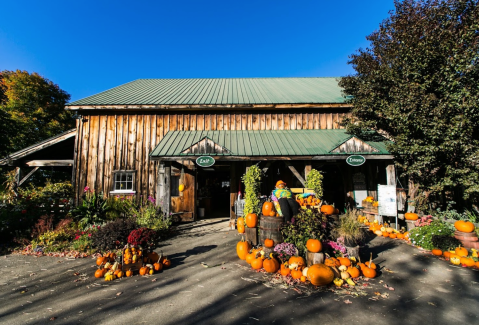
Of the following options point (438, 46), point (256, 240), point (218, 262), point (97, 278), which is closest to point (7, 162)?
point (97, 278)

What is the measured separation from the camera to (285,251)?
476 cm

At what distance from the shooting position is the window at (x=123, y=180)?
10.4 m

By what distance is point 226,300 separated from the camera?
145 inches

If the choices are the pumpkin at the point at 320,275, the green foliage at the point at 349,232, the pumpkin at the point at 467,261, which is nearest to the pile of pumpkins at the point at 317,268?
the pumpkin at the point at 320,275

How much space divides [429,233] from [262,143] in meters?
6.15

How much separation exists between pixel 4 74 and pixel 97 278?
30118 mm

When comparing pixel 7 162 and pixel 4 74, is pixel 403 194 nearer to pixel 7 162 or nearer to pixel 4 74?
pixel 7 162

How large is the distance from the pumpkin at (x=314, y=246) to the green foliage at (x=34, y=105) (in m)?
25.5

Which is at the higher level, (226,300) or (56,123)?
(56,123)

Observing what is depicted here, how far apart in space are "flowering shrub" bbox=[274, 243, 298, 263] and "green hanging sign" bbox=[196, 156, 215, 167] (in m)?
4.19

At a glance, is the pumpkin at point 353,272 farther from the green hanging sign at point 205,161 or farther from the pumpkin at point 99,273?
the green hanging sign at point 205,161

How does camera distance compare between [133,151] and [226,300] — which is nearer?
[226,300]

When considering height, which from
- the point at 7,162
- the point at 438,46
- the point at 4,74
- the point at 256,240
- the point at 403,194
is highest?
the point at 4,74

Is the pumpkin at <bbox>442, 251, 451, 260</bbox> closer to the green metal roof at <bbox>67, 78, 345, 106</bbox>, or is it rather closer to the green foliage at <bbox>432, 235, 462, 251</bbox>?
Result: the green foliage at <bbox>432, 235, 462, 251</bbox>
